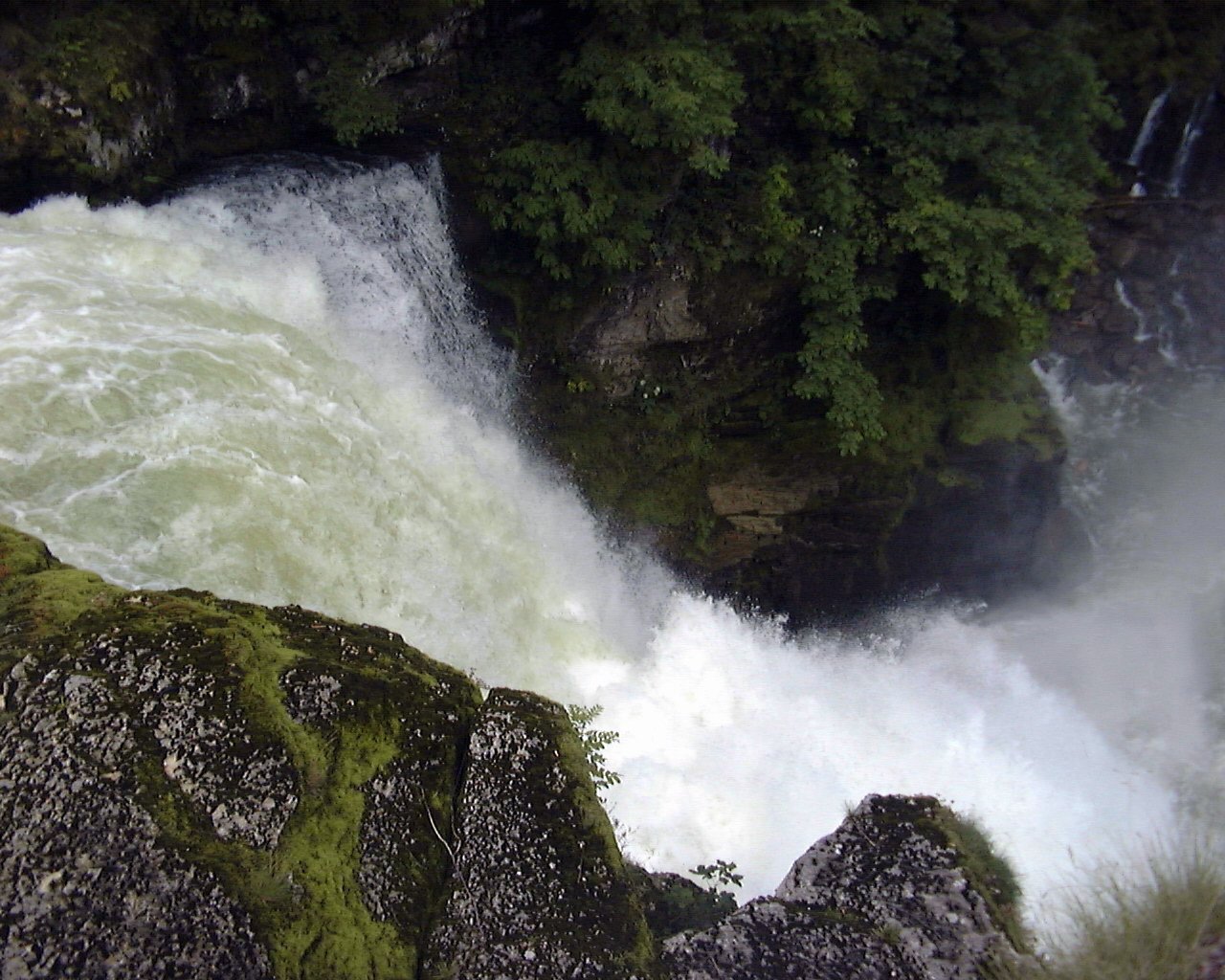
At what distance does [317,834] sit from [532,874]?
84cm

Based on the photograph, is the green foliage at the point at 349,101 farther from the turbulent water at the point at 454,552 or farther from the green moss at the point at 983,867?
the green moss at the point at 983,867

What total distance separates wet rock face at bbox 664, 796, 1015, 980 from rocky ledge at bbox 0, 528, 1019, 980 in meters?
0.01

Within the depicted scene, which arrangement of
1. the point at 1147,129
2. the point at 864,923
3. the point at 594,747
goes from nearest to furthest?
1. the point at 864,923
2. the point at 594,747
3. the point at 1147,129

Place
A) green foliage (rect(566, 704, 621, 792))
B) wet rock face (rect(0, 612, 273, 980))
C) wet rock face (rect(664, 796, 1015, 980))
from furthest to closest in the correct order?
green foliage (rect(566, 704, 621, 792)), wet rock face (rect(664, 796, 1015, 980)), wet rock face (rect(0, 612, 273, 980))

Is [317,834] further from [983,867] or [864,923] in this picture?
[983,867]

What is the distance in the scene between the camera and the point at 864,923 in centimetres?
416

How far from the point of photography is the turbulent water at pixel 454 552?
5395 mm

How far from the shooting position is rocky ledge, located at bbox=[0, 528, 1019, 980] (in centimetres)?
309

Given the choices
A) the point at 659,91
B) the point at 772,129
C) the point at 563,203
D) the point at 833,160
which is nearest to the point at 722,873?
the point at 563,203

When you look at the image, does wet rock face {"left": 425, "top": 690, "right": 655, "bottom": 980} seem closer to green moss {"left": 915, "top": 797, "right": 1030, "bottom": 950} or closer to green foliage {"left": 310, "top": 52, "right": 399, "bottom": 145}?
Answer: green moss {"left": 915, "top": 797, "right": 1030, "bottom": 950}

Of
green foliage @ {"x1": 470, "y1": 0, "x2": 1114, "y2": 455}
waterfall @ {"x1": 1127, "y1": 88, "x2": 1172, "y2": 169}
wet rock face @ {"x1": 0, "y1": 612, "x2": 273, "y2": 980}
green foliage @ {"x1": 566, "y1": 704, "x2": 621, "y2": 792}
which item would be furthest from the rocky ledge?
waterfall @ {"x1": 1127, "y1": 88, "x2": 1172, "y2": 169}

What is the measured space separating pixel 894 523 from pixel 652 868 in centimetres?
589

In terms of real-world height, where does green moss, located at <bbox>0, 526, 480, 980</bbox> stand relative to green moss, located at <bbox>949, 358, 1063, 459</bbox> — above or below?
above

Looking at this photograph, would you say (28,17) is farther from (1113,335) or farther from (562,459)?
(1113,335)
